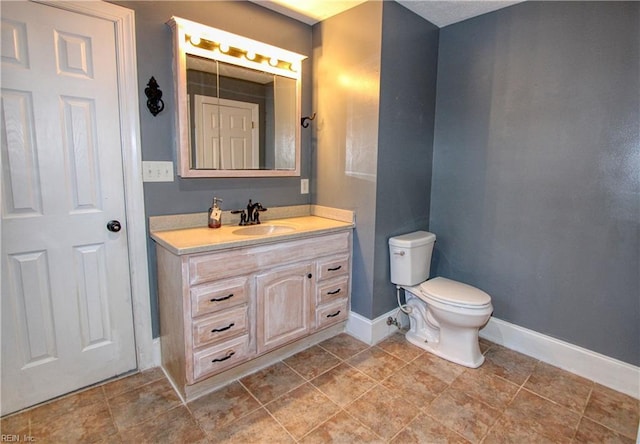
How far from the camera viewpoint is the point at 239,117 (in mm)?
2221

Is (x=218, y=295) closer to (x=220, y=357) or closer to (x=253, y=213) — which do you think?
(x=220, y=357)

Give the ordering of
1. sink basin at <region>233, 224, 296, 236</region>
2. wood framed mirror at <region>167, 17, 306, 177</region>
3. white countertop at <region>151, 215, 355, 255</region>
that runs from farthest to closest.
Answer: sink basin at <region>233, 224, 296, 236</region> → wood framed mirror at <region>167, 17, 306, 177</region> → white countertop at <region>151, 215, 355, 255</region>

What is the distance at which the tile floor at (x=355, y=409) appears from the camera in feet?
5.14

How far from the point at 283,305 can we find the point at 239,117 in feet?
4.07

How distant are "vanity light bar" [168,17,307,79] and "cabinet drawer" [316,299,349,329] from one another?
5.41ft

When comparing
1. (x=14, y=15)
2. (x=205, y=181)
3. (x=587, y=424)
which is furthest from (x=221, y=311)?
(x=587, y=424)

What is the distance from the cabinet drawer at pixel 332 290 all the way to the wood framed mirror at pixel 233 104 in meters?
0.85

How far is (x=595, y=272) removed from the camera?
1977mm

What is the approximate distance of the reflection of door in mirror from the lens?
2045 millimetres

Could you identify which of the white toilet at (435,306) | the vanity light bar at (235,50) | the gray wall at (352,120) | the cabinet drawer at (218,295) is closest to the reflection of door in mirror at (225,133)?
the vanity light bar at (235,50)

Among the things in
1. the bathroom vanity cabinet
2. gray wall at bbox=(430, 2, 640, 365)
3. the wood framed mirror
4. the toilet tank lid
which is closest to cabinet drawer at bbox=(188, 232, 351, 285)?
the bathroom vanity cabinet

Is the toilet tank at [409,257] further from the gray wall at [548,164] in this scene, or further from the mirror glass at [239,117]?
the mirror glass at [239,117]

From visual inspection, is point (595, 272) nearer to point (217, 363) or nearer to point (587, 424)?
point (587, 424)

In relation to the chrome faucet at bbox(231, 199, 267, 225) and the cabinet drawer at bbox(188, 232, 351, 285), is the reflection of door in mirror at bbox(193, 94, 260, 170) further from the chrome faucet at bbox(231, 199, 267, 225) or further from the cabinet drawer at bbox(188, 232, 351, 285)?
the cabinet drawer at bbox(188, 232, 351, 285)
